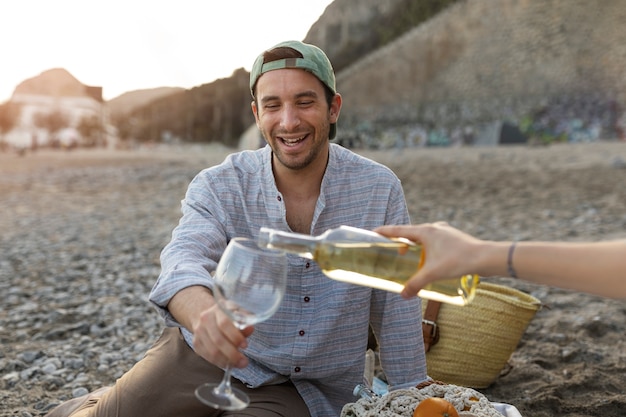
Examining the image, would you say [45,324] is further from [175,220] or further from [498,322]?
[175,220]

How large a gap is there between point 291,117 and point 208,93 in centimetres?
6323

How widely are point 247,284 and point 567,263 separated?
0.93 metres

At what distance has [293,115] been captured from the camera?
307cm

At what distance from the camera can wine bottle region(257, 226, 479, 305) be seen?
2.17 metres

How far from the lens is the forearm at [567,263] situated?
1947mm

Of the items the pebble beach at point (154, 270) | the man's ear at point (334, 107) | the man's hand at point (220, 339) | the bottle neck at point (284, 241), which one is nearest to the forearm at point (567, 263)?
the bottle neck at point (284, 241)

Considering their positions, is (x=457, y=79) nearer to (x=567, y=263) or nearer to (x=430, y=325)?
(x=430, y=325)

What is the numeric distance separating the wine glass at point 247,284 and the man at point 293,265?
74 centimetres

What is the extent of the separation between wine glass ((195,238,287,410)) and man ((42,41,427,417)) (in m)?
0.74

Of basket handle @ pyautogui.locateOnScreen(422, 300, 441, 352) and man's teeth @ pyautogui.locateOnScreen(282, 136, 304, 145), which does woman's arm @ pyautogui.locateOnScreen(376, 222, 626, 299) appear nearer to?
man's teeth @ pyautogui.locateOnScreen(282, 136, 304, 145)

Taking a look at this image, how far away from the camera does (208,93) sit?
64.6 m

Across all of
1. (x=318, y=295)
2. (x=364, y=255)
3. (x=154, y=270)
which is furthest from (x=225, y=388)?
(x=154, y=270)

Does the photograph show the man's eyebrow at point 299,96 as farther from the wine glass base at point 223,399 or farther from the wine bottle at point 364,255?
Result: the wine glass base at point 223,399

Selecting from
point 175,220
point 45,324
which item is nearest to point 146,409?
point 45,324
